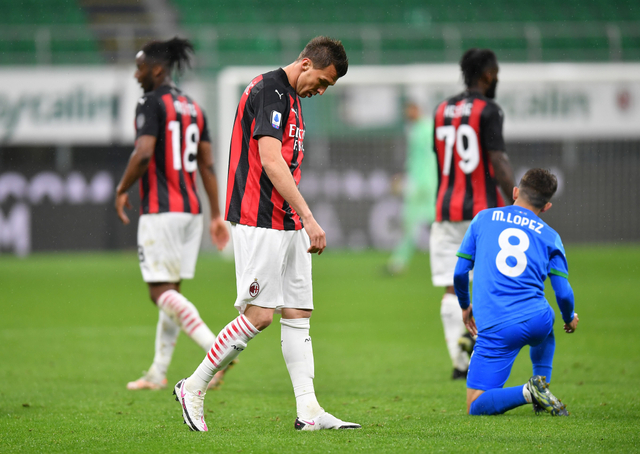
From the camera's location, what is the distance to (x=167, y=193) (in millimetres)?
4844

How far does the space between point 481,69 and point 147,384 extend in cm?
307

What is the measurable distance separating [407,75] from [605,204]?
16.4 ft

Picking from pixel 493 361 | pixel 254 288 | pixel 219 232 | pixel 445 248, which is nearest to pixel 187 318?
pixel 219 232

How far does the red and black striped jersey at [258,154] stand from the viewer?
3.37 m

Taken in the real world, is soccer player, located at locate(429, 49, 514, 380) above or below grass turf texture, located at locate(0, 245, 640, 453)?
above

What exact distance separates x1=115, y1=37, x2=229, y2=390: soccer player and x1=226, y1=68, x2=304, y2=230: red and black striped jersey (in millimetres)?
1396

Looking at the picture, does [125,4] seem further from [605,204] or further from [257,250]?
[257,250]

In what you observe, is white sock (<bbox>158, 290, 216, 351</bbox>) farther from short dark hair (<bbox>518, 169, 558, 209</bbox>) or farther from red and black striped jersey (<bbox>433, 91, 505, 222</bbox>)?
short dark hair (<bbox>518, 169, 558, 209</bbox>)

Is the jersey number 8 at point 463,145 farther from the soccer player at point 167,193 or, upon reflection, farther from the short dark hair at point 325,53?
the short dark hair at point 325,53

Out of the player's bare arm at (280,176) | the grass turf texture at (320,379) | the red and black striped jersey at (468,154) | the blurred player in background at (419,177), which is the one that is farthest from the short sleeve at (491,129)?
the blurred player in background at (419,177)

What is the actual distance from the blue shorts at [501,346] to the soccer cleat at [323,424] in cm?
70

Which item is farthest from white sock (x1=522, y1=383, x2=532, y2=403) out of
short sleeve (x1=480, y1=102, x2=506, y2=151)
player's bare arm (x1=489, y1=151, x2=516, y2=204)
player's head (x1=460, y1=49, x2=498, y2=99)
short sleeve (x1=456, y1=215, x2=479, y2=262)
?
player's head (x1=460, y1=49, x2=498, y2=99)

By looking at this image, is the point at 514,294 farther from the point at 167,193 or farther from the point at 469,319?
the point at 167,193

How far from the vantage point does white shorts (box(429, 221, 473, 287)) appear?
16.6 feet
